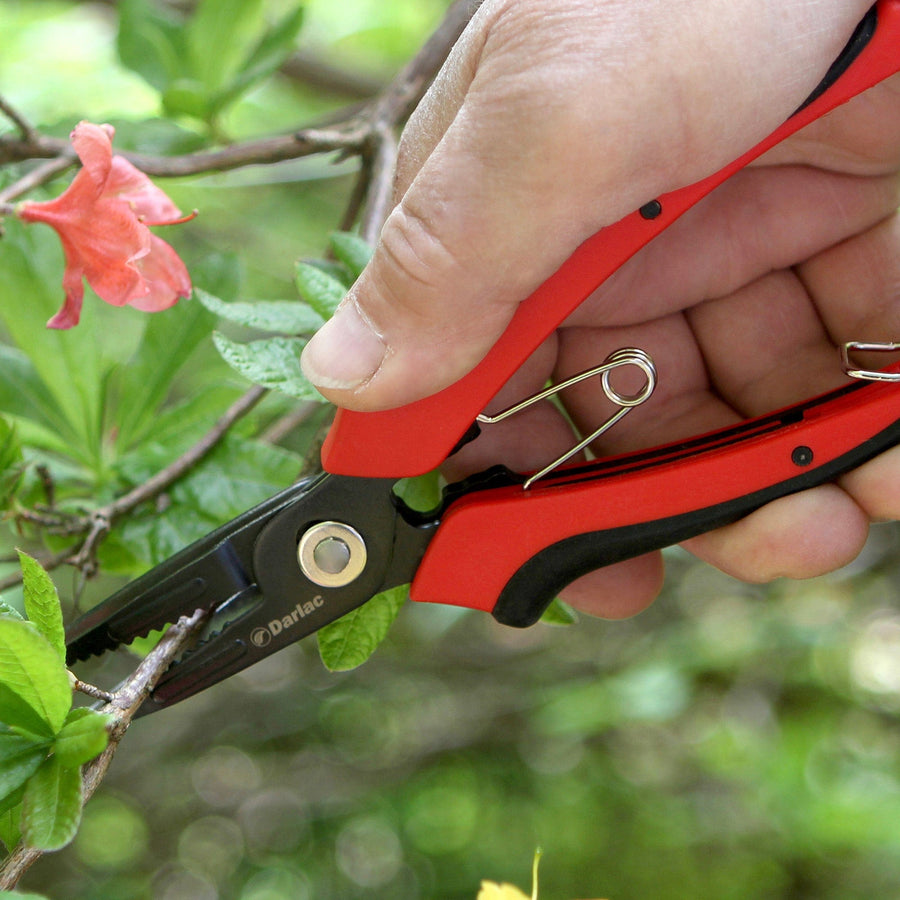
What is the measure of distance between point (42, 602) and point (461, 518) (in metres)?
0.38

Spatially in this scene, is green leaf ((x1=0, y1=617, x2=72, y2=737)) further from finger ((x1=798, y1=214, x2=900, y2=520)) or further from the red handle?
finger ((x1=798, y1=214, x2=900, y2=520))

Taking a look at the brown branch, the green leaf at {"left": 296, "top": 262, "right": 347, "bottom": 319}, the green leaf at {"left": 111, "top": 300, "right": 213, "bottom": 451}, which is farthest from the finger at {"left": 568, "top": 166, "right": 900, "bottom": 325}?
the brown branch

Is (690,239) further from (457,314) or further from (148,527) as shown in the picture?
(148,527)

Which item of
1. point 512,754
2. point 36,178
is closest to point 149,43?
point 36,178

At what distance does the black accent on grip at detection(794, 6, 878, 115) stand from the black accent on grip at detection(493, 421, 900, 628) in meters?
0.32

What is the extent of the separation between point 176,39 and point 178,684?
982 millimetres

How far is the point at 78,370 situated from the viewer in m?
1.10

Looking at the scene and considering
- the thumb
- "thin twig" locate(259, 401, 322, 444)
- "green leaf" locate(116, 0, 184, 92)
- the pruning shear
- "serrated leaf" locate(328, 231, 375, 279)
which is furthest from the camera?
"green leaf" locate(116, 0, 184, 92)

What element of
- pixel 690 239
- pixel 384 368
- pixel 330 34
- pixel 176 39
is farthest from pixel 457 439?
pixel 330 34

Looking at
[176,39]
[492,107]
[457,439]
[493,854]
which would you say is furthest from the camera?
[493,854]

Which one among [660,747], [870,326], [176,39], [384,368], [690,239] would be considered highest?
[176,39]

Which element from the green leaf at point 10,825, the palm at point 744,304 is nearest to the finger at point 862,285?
the palm at point 744,304

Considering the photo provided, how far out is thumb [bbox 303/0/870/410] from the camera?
27.3 inches

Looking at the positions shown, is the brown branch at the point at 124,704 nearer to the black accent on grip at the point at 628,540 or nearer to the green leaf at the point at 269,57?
the black accent on grip at the point at 628,540
